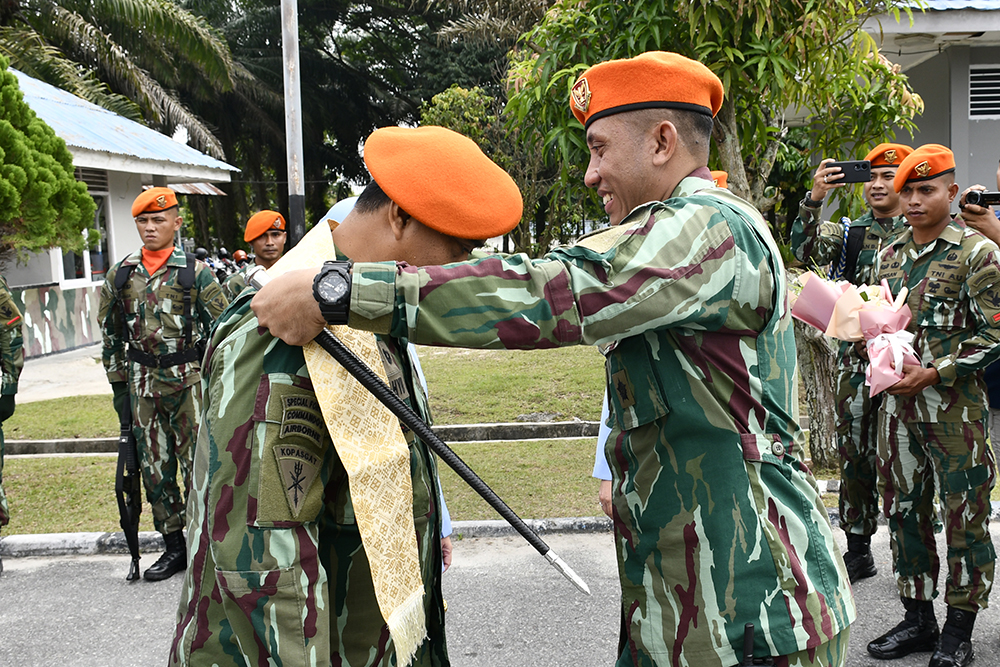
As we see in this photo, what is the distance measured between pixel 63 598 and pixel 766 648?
4.28 meters

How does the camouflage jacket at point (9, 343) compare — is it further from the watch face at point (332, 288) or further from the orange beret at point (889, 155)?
the orange beret at point (889, 155)

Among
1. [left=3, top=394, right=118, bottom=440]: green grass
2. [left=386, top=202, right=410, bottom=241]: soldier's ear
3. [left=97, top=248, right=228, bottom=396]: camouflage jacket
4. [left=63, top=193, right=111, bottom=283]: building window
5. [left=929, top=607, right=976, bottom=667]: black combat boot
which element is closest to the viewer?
[left=386, top=202, right=410, bottom=241]: soldier's ear

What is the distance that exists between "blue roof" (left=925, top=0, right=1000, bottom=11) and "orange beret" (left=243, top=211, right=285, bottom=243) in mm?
7187

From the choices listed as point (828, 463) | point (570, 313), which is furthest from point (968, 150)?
point (570, 313)

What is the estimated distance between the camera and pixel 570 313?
1.50 meters

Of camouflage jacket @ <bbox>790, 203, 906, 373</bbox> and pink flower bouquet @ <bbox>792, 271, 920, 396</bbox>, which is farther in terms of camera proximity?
camouflage jacket @ <bbox>790, 203, 906, 373</bbox>

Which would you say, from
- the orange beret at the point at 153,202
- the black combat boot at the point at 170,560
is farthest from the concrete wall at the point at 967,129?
the black combat boot at the point at 170,560

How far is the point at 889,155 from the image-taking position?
16.4ft

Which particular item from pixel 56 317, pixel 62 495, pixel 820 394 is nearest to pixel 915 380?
pixel 820 394

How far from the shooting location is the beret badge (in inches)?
76.8

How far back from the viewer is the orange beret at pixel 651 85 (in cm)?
184

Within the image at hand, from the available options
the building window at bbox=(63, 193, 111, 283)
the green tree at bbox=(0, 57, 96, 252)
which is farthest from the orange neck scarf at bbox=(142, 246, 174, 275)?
the building window at bbox=(63, 193, 111, 283)

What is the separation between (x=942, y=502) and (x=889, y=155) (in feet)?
7.24

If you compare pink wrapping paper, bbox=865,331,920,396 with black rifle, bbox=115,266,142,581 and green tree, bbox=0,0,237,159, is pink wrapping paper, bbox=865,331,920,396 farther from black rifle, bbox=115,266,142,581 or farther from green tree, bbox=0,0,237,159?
green tree, bbox=0,0,237,159
